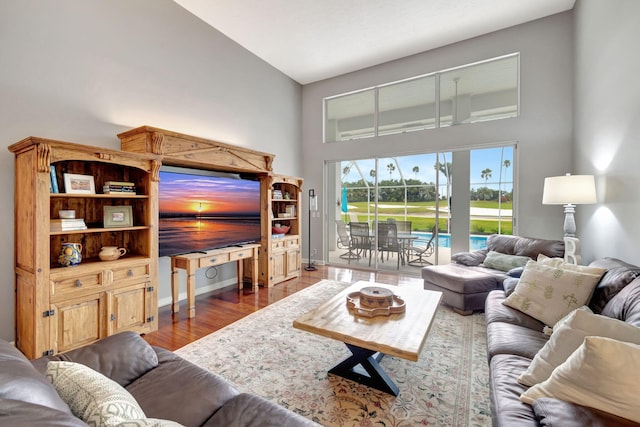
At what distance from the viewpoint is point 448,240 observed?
494 cm

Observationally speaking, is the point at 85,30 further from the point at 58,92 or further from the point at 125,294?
the point at 125,294

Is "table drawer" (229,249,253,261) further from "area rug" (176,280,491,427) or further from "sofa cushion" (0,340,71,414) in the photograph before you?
"sofa cushion" (0,340,71,414)

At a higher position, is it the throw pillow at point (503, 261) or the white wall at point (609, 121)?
the white wall at point (609, 121)

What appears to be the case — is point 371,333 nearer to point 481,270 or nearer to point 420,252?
point 481,270

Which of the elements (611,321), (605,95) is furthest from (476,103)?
(611,321)

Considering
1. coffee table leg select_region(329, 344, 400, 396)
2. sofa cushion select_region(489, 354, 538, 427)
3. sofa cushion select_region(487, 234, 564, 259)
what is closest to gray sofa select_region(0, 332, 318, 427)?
sofa cushion select_region(489, 354, 538, 427)

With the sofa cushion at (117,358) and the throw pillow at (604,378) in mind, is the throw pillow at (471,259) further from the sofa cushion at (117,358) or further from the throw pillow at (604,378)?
the sofa cushion at (117,358)

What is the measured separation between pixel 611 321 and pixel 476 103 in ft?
14.1

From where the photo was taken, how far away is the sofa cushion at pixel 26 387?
0.74 m

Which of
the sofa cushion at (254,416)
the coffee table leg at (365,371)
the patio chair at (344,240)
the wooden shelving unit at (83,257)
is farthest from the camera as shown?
the patio chair at (344,240)

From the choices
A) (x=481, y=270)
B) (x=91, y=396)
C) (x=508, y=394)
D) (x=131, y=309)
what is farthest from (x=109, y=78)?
(x=481, y=270)

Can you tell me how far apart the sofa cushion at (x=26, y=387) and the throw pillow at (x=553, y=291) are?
2.72 metres

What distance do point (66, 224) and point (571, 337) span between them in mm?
3657

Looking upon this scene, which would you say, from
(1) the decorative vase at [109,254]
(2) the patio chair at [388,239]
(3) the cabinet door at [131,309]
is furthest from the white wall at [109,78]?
(2) the patio chair at [388,239]
